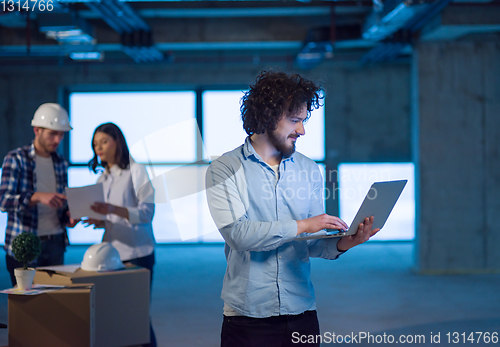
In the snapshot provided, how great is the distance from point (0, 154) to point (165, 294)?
15.7 ft

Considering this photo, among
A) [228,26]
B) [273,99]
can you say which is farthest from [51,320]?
[228,26]

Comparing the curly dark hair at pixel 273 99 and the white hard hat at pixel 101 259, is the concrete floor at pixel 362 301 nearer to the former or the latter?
the white hard hat at pixel 101 259

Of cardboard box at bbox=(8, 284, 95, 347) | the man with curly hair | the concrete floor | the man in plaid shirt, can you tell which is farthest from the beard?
the concrete floor

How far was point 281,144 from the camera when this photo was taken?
4.85 feet

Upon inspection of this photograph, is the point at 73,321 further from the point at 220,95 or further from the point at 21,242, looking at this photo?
the point at 220,95

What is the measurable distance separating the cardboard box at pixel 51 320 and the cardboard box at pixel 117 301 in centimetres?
15

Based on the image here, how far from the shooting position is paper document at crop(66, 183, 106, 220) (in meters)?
2.34

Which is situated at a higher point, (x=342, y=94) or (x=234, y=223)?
(x=342, y=94)

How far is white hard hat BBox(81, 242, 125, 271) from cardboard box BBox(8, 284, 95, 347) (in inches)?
10.9

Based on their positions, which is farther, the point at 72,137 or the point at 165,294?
the point at 72,137

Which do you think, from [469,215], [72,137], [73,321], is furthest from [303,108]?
[72,137]

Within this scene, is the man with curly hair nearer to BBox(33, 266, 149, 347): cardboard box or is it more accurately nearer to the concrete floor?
BBox(33, 266, 149, 347): cardboard box

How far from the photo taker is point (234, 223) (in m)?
1.38

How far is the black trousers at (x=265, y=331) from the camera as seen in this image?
1456mm
